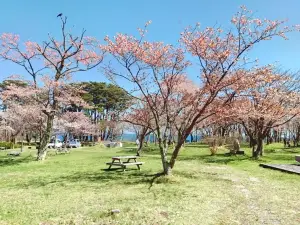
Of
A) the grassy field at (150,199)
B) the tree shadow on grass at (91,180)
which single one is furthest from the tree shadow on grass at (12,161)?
the tree shadow on grass at (91,180)

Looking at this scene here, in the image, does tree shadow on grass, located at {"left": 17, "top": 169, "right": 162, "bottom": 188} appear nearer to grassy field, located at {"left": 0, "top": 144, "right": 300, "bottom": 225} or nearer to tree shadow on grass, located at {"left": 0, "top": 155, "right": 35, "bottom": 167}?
grassy field, located at {"left": 0, "top": 144, "right": 300, "bottom": 225}

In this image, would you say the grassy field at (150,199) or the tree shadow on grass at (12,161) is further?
the tree shadow on grass at (12,161)

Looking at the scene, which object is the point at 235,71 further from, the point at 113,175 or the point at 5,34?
the point at 5,34

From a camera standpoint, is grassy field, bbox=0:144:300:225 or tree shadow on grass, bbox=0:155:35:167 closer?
grassy field, bbox=0:144:300:225

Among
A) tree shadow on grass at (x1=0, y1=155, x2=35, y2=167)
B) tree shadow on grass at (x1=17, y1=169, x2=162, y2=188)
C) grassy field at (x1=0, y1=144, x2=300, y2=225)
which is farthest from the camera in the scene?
tree shadow on grass at (x1=0, y1=155, x2=35, y2=167)

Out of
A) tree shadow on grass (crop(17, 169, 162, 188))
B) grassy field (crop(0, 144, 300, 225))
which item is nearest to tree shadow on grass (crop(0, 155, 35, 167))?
grassy field (crop(0, 144, 300, 225))

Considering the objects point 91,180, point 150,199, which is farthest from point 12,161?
point 150,199

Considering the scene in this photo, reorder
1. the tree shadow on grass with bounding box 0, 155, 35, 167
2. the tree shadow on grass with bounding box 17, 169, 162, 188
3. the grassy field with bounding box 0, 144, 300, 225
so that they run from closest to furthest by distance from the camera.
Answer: the grassy field with bounding box 0, 144, 300, 225
the tree shadow on grass with bounding box 17, 169, 162, 188
the tree shadow on grass with bounding box 0, 155, 35, 167

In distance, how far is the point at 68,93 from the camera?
20922 mm

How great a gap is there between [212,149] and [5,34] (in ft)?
58.5

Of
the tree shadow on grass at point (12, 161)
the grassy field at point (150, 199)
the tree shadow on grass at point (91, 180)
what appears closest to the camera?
the grassy field at point (150, 199)

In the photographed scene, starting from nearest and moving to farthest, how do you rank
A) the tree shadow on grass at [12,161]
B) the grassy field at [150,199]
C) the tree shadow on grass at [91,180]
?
the grassy field at [150,199] < the tree shadow on grass at [91,180] < the tree shadow on grass at [12,161]

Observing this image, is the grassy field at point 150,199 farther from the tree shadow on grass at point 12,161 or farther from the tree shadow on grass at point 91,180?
the tree shadow on grass at point 12,161

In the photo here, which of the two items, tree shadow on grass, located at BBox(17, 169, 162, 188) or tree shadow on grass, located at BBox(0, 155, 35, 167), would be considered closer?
tree shadow on grass, located at BBox(17, 169, 162, 188)
